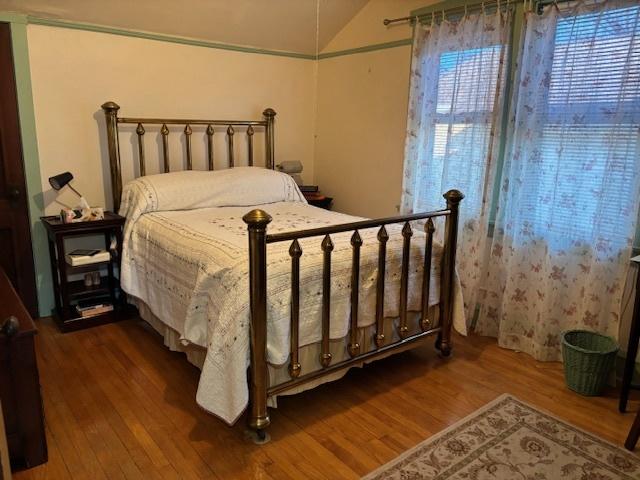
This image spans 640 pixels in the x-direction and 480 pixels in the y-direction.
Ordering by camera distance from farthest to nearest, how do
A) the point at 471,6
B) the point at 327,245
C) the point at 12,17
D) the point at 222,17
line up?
the point at 222,17
the point at 471,6
the point at 12,17
the point at 327,245

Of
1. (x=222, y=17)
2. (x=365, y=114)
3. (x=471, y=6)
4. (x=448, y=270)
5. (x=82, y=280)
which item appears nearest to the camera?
(x=448, y=270)

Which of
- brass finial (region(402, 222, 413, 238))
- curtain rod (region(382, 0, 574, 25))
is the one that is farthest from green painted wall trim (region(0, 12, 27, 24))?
brass finial (region(402, 222, 413, 238))

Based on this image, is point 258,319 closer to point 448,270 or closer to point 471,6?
point 448,270

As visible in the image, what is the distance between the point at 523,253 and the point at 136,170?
2.65 m

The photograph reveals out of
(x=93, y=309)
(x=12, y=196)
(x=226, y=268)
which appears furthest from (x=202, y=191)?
(x=226, y=268)

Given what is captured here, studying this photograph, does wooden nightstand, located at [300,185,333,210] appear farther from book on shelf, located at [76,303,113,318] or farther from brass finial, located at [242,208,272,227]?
brass finial, located at [242,208,272,227]

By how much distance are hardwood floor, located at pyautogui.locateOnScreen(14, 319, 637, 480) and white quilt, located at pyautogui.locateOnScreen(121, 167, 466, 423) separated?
0.24m

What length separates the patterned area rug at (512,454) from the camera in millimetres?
1847

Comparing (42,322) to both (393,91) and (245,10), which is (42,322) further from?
(393,91)

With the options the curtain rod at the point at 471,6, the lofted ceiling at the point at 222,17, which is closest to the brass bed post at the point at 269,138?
the lofted ceiling at the point at 222,17

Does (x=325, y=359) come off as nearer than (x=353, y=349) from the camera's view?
Yes

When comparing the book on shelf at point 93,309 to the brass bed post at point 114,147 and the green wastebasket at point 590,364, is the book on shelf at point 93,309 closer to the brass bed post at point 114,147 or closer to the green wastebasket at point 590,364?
the brass bed post at point 114,147

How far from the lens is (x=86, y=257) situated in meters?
3.00

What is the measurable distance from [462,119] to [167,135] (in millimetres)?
2051
